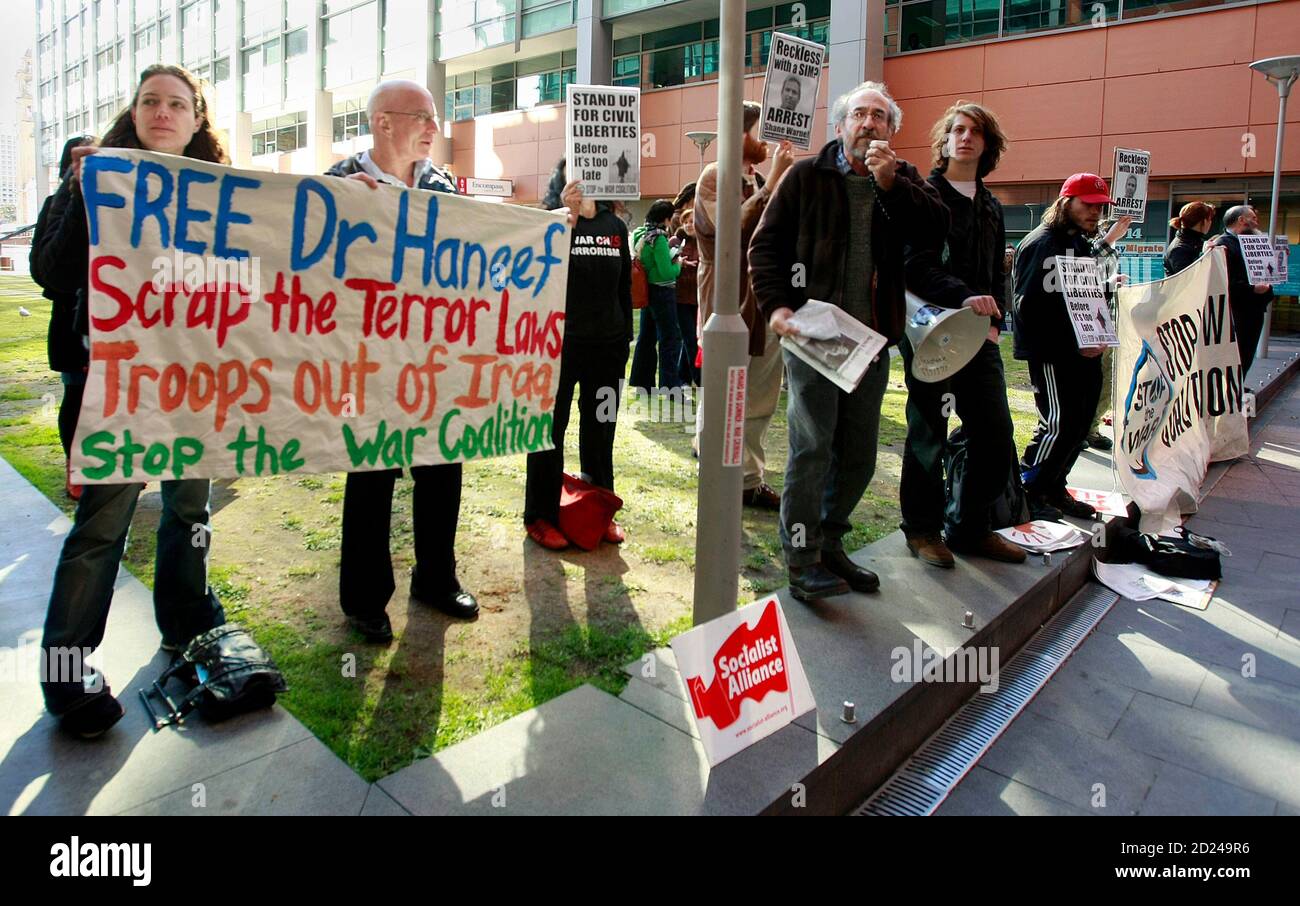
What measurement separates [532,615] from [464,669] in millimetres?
563

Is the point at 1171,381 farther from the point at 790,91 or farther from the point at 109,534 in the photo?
the point at 109,534

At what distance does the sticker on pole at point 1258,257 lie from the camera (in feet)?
28.4

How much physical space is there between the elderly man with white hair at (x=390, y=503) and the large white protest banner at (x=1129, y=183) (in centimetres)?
641

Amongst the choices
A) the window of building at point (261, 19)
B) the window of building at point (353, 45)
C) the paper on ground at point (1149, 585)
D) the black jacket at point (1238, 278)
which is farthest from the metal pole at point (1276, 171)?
the window of building at point (261, 19)

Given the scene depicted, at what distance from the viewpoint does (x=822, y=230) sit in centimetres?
381

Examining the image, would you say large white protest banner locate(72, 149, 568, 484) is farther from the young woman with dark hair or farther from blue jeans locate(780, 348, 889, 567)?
the young woman with dark hair

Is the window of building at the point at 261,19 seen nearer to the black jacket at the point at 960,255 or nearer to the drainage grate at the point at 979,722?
the black jacket at the point at 960,255

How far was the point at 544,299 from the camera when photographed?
359cm

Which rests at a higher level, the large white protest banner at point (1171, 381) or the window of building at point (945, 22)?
the window of building at point (945, 22)

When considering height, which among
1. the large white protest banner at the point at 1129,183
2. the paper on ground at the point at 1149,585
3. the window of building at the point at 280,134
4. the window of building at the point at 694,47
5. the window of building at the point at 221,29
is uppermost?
the window of building at the point at 221,29

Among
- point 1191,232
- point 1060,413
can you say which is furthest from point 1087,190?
point 1191,232

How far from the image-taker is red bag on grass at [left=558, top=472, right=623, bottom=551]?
15.3 ft
